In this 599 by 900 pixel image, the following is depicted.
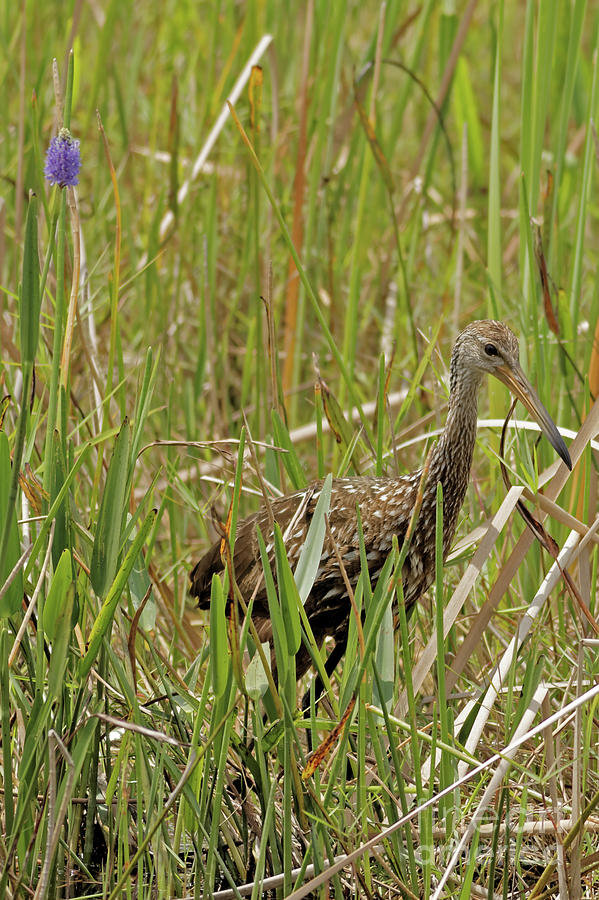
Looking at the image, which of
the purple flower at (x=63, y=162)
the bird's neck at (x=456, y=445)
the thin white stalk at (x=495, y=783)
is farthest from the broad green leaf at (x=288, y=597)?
the bird's neck at (x=456, y=445)

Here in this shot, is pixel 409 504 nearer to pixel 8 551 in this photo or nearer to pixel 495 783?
pixel 495 783

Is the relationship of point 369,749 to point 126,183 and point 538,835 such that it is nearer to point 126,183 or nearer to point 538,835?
point 538,835

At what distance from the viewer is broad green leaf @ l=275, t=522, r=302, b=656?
1708mm

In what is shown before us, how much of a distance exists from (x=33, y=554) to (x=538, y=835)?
3.51ft

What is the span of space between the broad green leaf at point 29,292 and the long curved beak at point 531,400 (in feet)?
3.44

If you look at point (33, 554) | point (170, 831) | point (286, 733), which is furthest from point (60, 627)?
point (170, 831)

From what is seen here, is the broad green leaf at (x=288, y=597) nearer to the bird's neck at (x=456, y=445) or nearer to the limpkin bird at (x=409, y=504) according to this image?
the limpkin bird at (x=409, y=504)

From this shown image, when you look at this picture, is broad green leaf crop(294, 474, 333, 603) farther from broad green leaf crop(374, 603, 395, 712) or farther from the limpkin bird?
the limpkin bird

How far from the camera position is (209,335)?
3.54 metres

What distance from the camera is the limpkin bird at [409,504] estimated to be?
2.44 meters

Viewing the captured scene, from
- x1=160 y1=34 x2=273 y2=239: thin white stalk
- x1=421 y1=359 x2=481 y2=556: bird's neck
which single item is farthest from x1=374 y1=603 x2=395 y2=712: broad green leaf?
x1=160 y1=34 x2=273 y2=239: thin white stalk

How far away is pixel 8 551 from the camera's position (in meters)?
1.79

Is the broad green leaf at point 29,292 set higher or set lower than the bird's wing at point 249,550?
higher

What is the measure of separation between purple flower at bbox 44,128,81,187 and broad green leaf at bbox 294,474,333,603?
594mm
